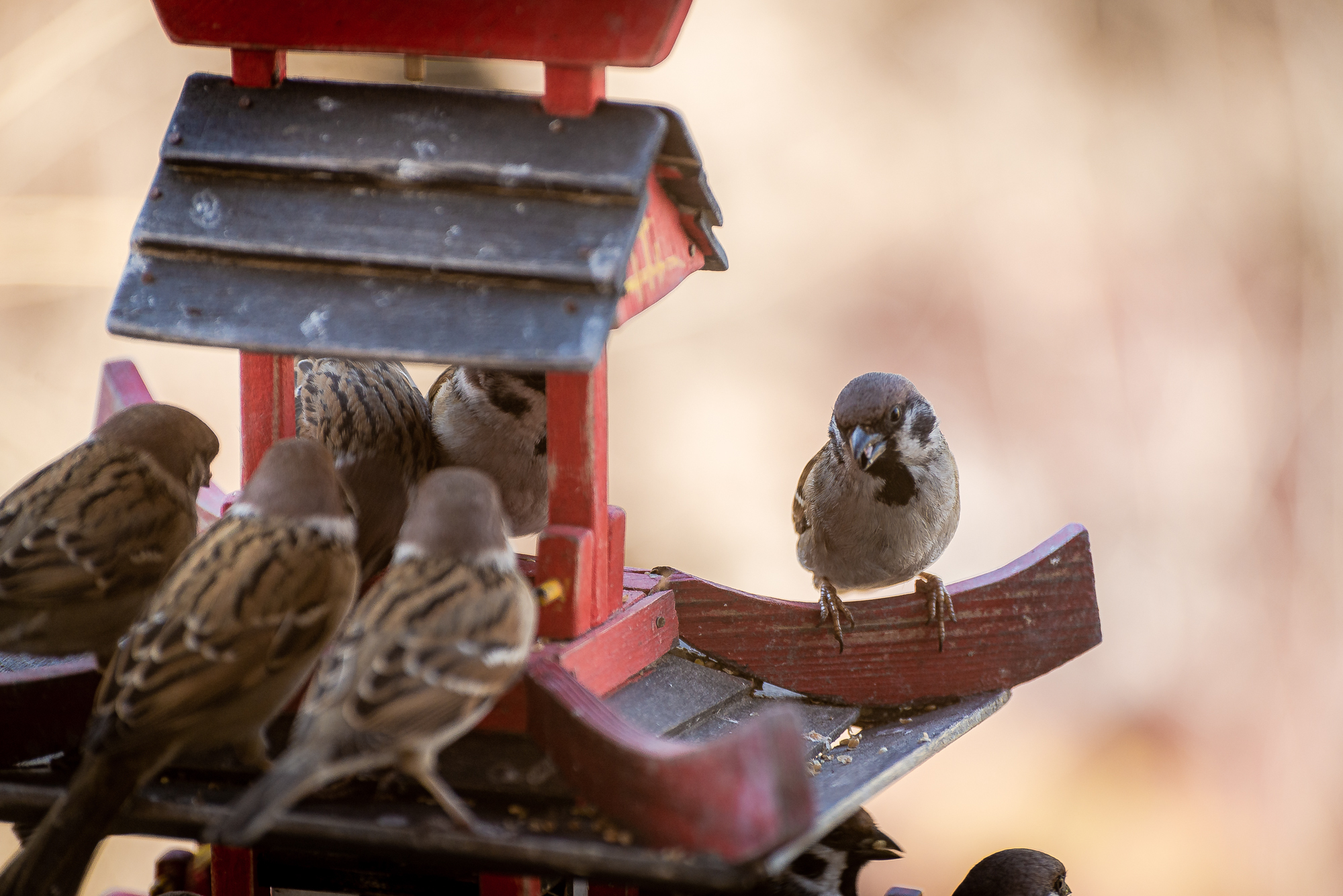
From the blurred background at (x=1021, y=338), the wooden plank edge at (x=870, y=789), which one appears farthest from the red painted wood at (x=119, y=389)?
the wooden plank edge at (x=870, y=789)

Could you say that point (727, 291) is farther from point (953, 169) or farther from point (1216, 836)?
point (1216, 836)

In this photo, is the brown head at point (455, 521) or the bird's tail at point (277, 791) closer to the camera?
the bird's tail at point (277, 791)

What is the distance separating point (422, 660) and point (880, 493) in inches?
61.6

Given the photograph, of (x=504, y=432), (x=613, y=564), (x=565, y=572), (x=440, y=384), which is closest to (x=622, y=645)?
(x=613, y=564)

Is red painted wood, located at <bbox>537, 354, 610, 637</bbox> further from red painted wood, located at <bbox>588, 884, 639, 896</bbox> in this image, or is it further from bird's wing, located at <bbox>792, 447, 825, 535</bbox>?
bird's wing, located at <bbox>792, 447, 825, 535</bbox>

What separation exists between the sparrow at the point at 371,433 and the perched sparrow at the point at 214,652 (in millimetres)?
354

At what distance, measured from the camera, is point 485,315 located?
1.92m

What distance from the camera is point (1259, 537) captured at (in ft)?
15.2

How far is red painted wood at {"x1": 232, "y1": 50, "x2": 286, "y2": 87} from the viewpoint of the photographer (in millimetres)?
2176

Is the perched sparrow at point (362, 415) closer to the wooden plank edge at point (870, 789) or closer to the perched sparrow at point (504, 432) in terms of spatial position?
the perched sparrow at point (504, 432)

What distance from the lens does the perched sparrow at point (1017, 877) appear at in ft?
8.84

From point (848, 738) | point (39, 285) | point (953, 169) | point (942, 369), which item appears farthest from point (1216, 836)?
point (39, 285)

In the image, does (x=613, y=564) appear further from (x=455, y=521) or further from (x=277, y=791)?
(x=277, y=791)

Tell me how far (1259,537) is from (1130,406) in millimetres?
569
